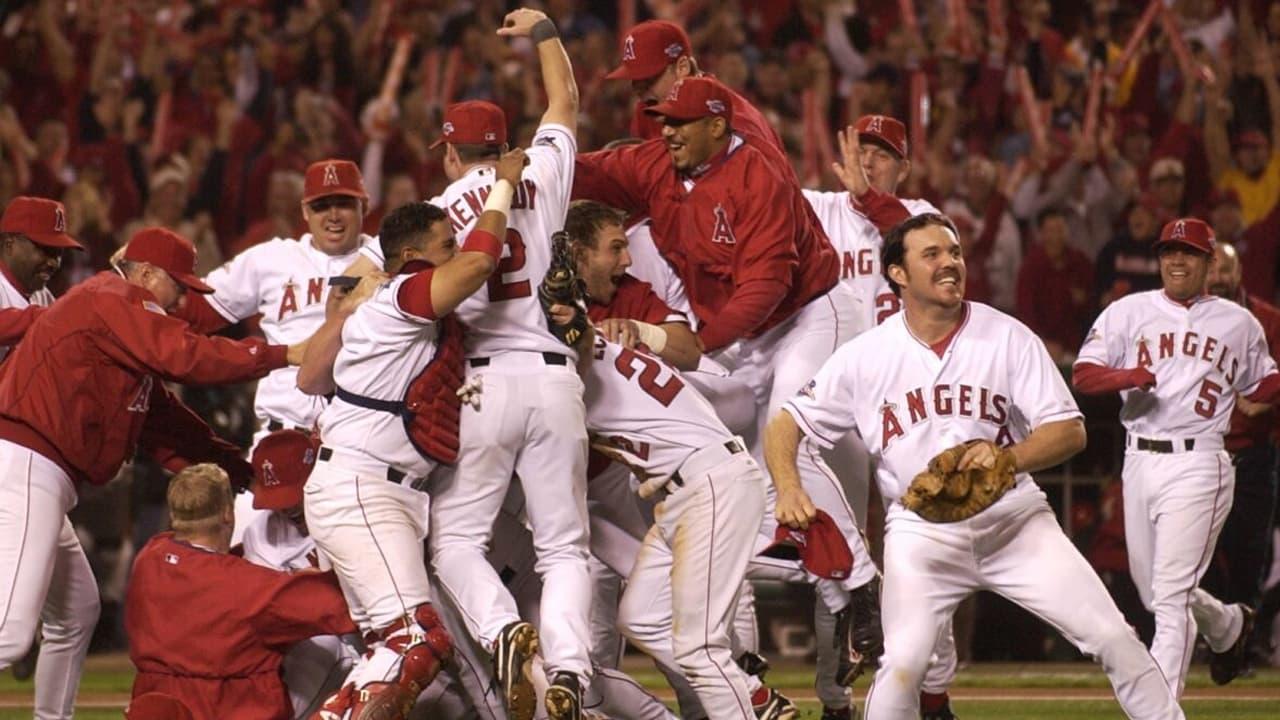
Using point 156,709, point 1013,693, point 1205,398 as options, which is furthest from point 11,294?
point 1205,398

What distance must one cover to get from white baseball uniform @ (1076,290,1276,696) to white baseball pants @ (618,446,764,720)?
2846mm

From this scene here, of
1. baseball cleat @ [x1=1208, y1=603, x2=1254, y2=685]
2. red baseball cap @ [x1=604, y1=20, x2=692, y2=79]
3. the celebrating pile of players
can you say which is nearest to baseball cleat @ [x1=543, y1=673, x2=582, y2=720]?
the celebrating pile of players

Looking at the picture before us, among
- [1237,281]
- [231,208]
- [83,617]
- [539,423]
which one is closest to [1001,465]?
[539,423]

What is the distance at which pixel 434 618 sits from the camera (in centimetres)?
668

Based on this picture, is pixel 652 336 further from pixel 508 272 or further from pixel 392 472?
pixel 392 472

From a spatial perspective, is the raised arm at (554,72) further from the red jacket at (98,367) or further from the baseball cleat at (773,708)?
the baseball cleat at (773,708)

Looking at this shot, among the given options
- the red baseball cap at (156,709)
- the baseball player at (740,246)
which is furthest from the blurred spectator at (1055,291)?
the red baseball cap at (156,709)

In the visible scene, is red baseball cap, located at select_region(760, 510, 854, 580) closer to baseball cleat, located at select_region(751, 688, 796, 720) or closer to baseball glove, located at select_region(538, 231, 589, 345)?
baseball cleat, located at select_region(751, 688, 796, 720)

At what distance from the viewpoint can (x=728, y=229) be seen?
25.8ft

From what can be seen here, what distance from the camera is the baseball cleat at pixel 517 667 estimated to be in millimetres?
6422

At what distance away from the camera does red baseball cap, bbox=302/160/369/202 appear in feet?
29.8

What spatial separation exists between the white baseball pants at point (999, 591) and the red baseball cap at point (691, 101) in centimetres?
207

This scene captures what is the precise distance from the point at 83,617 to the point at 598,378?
2.22 metres

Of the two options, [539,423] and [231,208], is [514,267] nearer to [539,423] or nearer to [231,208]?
[539,423]
